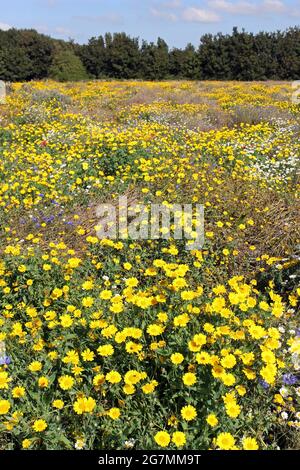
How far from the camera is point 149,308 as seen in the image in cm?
252

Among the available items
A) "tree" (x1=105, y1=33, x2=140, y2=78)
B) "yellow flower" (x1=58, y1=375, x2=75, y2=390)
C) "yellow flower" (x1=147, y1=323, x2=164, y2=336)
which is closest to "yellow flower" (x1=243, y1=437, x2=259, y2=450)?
"yellow flower" (x1=147, y1=323, x2=164, y2=336)

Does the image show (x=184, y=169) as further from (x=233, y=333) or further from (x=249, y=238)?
(x=233, y=333)

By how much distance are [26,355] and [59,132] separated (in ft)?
19.5

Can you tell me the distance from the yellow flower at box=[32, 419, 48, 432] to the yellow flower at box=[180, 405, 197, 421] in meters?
0.67

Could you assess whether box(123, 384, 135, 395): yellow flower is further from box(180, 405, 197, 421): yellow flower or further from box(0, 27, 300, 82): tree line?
box(0, 27, 300, 82): tree line

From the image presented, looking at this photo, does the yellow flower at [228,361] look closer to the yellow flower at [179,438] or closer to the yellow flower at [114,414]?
the yellow flower at [179,438]

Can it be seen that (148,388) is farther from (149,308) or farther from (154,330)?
(149,308)

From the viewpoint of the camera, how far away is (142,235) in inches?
159

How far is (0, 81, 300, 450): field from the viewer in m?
2.07

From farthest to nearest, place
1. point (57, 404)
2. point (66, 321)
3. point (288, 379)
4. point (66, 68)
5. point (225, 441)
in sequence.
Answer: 1. point (66, 68)
2. point (66, 321)
3. point (288, 379)
4. point (57, 404)
5. point (225, 441)

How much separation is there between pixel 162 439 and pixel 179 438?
0.08 metres

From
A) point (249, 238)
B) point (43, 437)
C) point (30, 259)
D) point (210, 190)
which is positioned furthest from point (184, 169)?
point (43, 437)

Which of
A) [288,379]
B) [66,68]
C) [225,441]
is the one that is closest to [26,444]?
[225,441]

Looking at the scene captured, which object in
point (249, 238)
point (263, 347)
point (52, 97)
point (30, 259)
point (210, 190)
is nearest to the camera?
point (263, 347)
